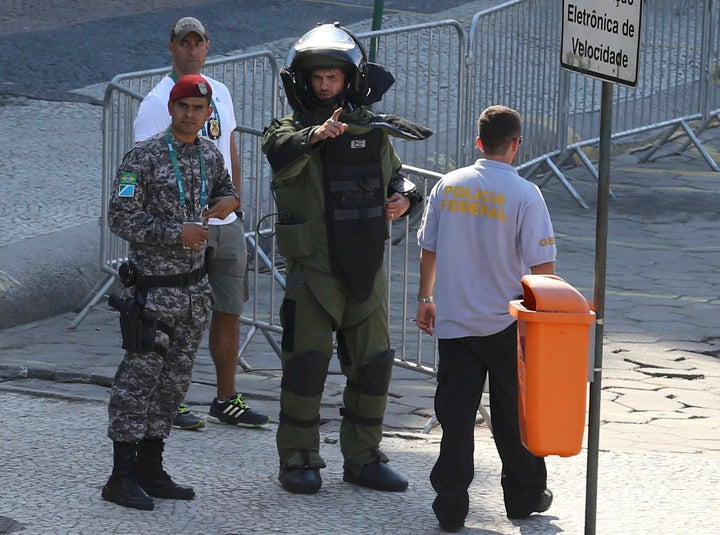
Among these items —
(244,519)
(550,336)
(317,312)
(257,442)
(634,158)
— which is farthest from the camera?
(634,158)

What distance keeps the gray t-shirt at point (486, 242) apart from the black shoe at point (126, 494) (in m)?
1.28

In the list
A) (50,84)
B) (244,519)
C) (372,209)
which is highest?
(50,84)

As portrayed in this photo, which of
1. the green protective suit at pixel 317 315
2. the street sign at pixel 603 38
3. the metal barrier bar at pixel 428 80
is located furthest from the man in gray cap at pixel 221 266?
the metal barrier bar at pixel 428 80

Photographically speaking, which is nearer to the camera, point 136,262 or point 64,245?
point 136,262

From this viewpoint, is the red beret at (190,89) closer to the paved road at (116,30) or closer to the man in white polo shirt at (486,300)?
the man in white polo shirt at (486,300)

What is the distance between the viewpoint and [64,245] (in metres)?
9.27

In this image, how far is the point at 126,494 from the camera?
5492 millimetres

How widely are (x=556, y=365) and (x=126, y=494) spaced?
1.74 metres

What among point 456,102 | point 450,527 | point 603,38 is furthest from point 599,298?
point 456,102

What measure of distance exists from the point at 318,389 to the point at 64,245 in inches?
150

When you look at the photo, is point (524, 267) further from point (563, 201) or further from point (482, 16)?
point (563, 201)

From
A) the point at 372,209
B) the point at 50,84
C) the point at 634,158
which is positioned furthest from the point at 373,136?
the point at 634,158

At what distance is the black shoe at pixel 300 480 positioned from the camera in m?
5.79

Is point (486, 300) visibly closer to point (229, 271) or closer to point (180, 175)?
point (180, 175)
